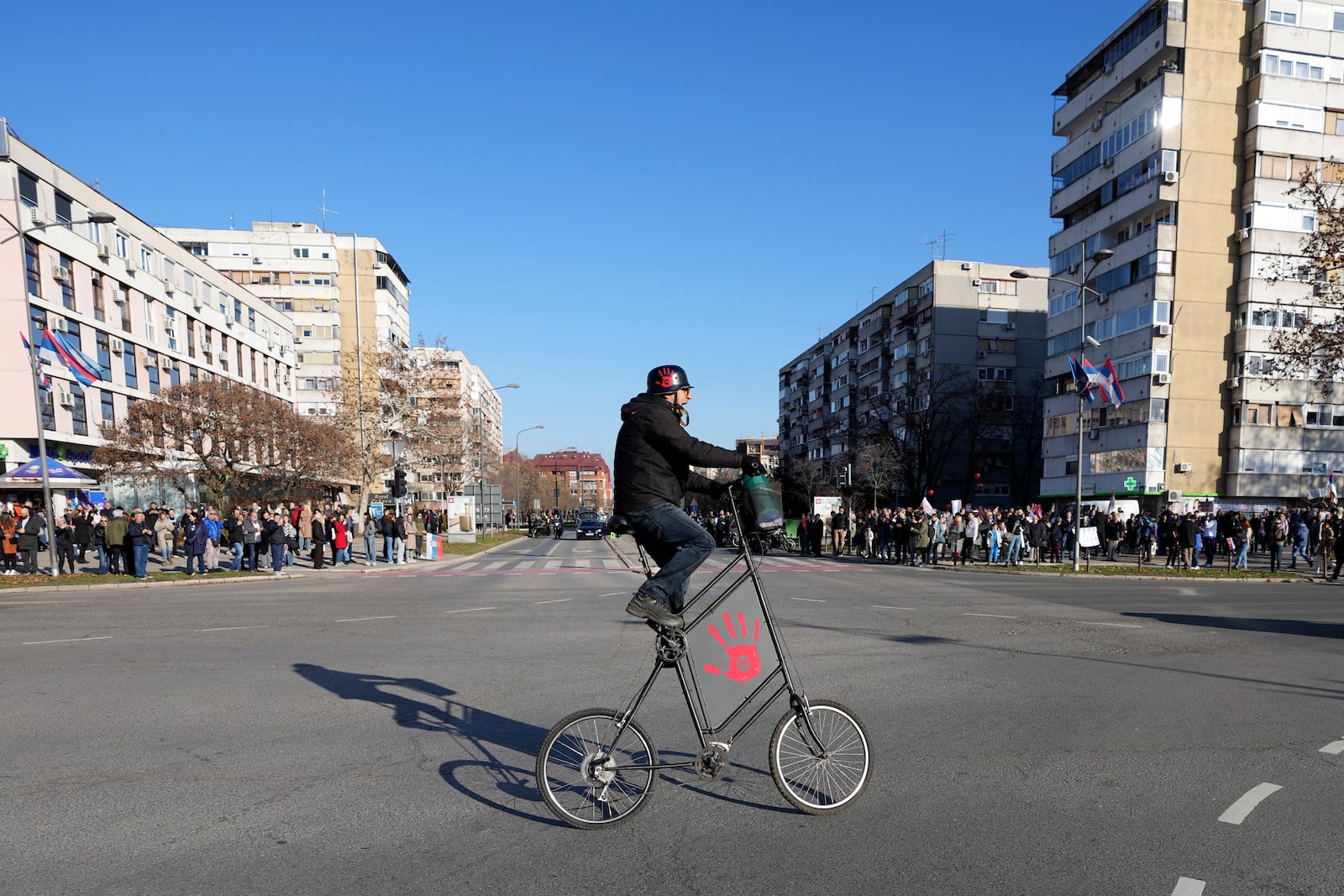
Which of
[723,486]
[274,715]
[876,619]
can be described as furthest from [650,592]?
[876,619]

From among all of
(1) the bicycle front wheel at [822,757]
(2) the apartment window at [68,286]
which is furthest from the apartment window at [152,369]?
(1) the bicycle front wheel at [822,757]

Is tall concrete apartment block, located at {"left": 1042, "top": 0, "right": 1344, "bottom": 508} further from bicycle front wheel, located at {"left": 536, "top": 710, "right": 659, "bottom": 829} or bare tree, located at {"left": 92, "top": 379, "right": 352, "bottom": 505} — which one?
bicycle front wheel, located at {"left": 536, "top": 710, "right": 659, "bottom": 829}

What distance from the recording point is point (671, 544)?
4336 mm

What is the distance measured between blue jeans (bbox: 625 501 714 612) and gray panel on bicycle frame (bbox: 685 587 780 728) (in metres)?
0.24

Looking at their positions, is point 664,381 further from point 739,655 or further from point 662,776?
point 662,776

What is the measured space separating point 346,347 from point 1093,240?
205 ft

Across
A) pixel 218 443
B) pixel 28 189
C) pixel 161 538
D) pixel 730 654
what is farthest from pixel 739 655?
pixel 28 189

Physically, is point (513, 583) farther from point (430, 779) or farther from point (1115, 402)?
point (1115, 402)

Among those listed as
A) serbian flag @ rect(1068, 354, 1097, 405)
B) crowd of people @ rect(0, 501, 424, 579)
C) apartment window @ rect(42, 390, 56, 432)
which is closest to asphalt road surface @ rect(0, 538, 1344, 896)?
crowd of people @ rect(0, 501, 424, 579)

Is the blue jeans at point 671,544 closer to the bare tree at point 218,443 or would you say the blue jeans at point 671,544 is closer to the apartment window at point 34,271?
the bare tree at point 218,443

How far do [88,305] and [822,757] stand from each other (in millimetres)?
45003

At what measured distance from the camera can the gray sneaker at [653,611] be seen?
4.19 metres

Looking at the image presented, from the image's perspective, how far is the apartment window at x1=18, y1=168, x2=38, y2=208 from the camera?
33438 millimetres

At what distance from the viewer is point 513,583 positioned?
18312 millimetres
